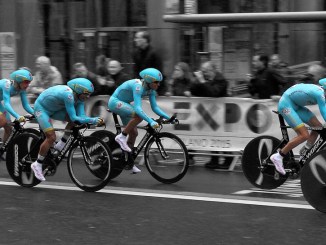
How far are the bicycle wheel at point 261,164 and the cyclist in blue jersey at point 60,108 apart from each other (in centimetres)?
196

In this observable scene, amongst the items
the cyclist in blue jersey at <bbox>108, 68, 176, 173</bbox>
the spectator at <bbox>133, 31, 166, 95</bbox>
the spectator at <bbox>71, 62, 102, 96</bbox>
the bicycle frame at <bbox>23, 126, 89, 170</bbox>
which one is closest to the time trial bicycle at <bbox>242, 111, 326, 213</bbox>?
the cyclist in blue jersey at <bbox>108, 68, 176, 173</bbox>

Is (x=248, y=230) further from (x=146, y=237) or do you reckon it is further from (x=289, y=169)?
(x=289, y=169)

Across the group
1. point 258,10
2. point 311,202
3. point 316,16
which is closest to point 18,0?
Answer: point 258,10

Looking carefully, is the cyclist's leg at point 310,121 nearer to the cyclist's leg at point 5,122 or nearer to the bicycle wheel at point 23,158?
the bicycle wheel at point 23,158

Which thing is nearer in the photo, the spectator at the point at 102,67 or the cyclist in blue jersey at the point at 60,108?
the cyclist in blue jersey at the point at 60,108

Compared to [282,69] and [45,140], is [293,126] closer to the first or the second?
[45,140]

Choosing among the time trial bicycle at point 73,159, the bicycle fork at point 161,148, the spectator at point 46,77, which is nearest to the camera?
the time trial bicycle at point 73,159

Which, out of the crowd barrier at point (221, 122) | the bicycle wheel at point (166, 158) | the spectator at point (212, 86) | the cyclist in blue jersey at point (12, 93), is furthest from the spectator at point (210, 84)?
the cyclist in blue jersey at point (12, 93)

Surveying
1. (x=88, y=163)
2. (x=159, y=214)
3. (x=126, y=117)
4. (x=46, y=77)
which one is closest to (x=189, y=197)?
(x=159, y=214)

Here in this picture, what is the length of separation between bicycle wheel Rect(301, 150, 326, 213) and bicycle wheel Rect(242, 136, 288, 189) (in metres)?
1.41

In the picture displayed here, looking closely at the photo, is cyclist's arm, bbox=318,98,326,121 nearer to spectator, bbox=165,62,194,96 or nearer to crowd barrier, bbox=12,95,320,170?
crowd barrier, bbox=12,95,320,170

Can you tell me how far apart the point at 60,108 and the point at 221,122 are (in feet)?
10.1

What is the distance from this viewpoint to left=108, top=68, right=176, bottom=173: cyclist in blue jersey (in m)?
10.4

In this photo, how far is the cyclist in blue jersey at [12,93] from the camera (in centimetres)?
1111
